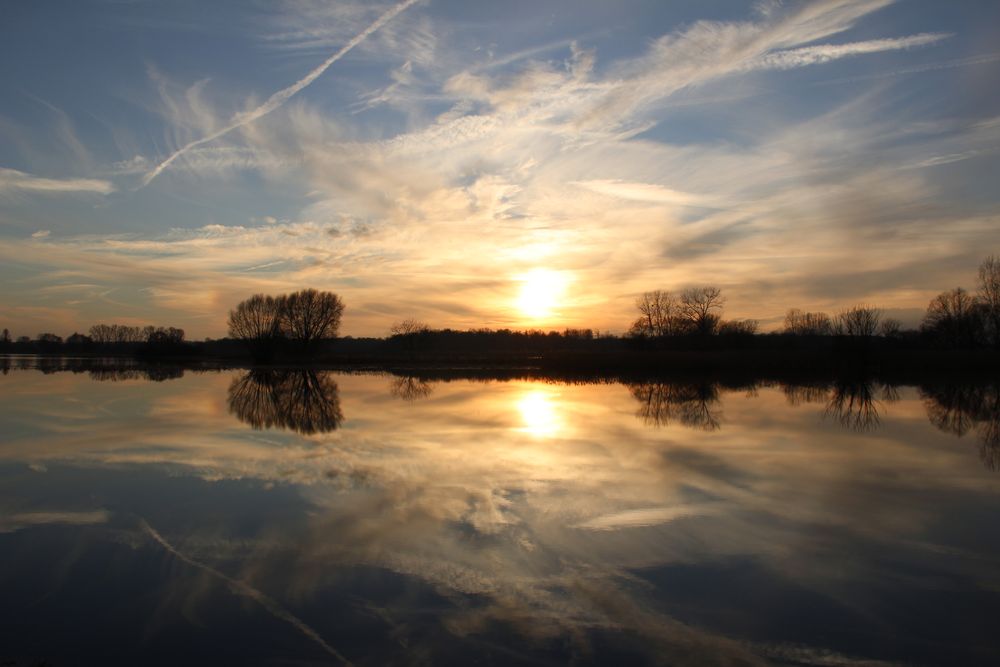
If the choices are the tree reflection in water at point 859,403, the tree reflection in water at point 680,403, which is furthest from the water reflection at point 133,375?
the tree reflection in water at point 859,403

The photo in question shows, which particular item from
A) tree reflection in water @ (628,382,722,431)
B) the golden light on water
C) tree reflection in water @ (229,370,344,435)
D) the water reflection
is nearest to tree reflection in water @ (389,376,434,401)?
tree reflection in water @ (229,370,344,435)

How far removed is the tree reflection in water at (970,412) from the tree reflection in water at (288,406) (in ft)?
54.7

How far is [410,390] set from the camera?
31516mm

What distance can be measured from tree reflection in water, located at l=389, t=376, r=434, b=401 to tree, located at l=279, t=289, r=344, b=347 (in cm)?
4689

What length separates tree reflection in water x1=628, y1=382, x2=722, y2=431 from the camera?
64.5ft

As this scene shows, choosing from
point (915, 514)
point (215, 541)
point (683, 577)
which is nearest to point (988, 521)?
point (915, 514)

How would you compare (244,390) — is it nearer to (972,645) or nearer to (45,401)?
(45,401)

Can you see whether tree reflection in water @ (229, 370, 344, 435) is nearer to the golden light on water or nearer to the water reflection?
the golden light on water

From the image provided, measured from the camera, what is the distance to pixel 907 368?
46.9 meters

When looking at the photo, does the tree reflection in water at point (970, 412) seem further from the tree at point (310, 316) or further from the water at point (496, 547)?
the tree at point (310, 316)

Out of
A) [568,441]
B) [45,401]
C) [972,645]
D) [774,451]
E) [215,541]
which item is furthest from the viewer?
[45,401]

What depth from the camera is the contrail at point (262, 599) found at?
5.09m

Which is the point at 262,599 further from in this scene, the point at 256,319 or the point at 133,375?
the point at 256,319

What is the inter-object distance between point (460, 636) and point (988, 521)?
8.11 metres
